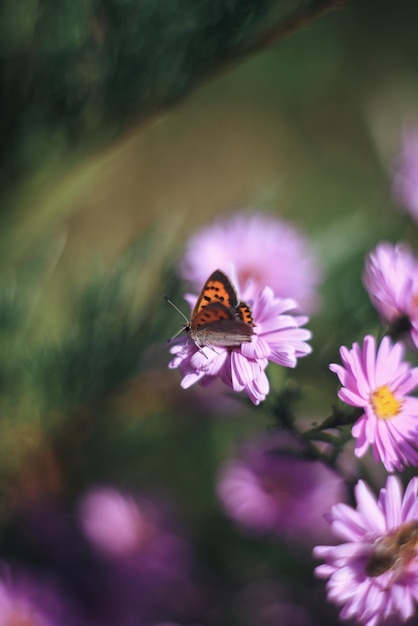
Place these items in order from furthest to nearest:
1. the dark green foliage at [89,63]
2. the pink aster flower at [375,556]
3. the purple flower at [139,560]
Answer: the purple flower at [139,560]
the dark green foliage at [89,63]
the pink aster flower at [375,556]

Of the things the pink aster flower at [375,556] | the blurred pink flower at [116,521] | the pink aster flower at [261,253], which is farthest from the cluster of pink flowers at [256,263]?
the blurred pink flower at [116,521]

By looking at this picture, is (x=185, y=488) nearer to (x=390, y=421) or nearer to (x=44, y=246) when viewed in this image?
(x=44, y=246)

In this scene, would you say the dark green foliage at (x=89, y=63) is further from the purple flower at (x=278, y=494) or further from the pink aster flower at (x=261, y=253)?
the purple flower at (x=278, y=494)

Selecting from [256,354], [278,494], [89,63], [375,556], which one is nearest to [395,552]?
[375,556]

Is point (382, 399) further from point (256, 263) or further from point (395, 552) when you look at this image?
point (256, 263)

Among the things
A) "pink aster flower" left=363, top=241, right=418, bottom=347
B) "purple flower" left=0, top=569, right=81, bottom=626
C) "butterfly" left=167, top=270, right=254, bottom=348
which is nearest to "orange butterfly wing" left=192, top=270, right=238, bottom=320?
"butterfly" left=167, top=270, right=254, bottom=348

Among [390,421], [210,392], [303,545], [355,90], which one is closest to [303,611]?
[303,545]
